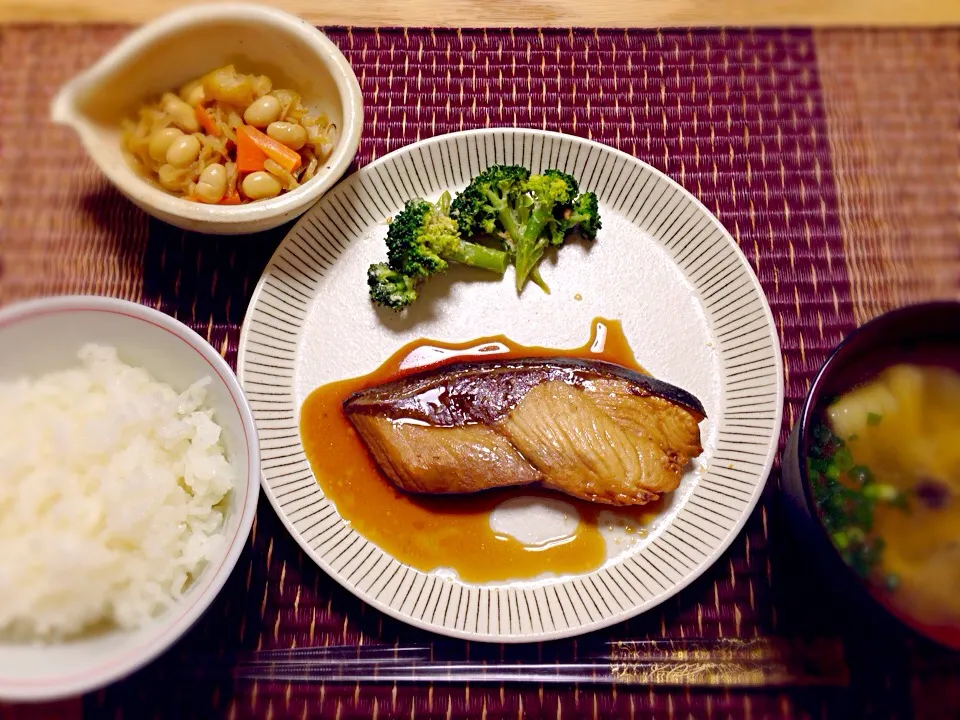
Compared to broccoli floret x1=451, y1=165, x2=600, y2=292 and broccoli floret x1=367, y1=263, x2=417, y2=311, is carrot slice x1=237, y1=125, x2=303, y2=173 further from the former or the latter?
broccoli floret x1=451, y1=165, x2=600, y2=292

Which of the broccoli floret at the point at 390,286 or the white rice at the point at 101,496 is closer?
the white rice at the point at 101,496

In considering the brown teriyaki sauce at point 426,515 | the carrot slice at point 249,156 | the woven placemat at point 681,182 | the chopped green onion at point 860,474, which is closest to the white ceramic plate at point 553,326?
the brown teriyaki sauce at point 426,515

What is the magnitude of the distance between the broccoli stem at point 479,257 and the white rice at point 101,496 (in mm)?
1165

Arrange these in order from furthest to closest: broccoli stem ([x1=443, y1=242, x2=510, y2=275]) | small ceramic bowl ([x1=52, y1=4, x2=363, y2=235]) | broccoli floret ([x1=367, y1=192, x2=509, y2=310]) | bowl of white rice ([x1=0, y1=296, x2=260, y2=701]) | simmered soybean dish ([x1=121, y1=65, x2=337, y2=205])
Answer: broccoli stem ([x1=443, y1=242, x2=510, y2=275]), broccoli floret ([x1=367, y1=192, x2=509, y2=310]), simmered soybean dish ([x1=121, y1=65, x2=337, y2=205]), small ceramic bowl ([x1=52, y1=4, x2=363, y2=235]), bowl of white rice ([x1=0, y1=296, x2=260, y2=701])

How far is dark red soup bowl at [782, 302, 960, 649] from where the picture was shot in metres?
2.07

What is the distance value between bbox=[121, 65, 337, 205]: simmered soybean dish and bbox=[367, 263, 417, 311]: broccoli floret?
1.56 feet

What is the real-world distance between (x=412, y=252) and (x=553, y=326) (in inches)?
27.9

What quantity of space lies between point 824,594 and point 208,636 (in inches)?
96.3

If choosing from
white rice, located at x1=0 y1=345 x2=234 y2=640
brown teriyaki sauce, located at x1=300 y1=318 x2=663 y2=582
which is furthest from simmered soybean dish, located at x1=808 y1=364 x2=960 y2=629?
white rice, located at x1=0 y1=345 x2=234 y2=640

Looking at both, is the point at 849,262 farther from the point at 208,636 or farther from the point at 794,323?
the point at 208,636

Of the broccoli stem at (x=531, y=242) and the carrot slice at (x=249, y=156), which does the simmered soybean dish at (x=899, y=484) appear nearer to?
the broccoli stem at (x=531, y=242)

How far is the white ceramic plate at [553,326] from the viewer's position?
255 centimetres

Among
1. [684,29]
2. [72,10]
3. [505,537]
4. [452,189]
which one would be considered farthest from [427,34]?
[505,537]

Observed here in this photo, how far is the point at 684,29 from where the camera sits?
3.14 meters
